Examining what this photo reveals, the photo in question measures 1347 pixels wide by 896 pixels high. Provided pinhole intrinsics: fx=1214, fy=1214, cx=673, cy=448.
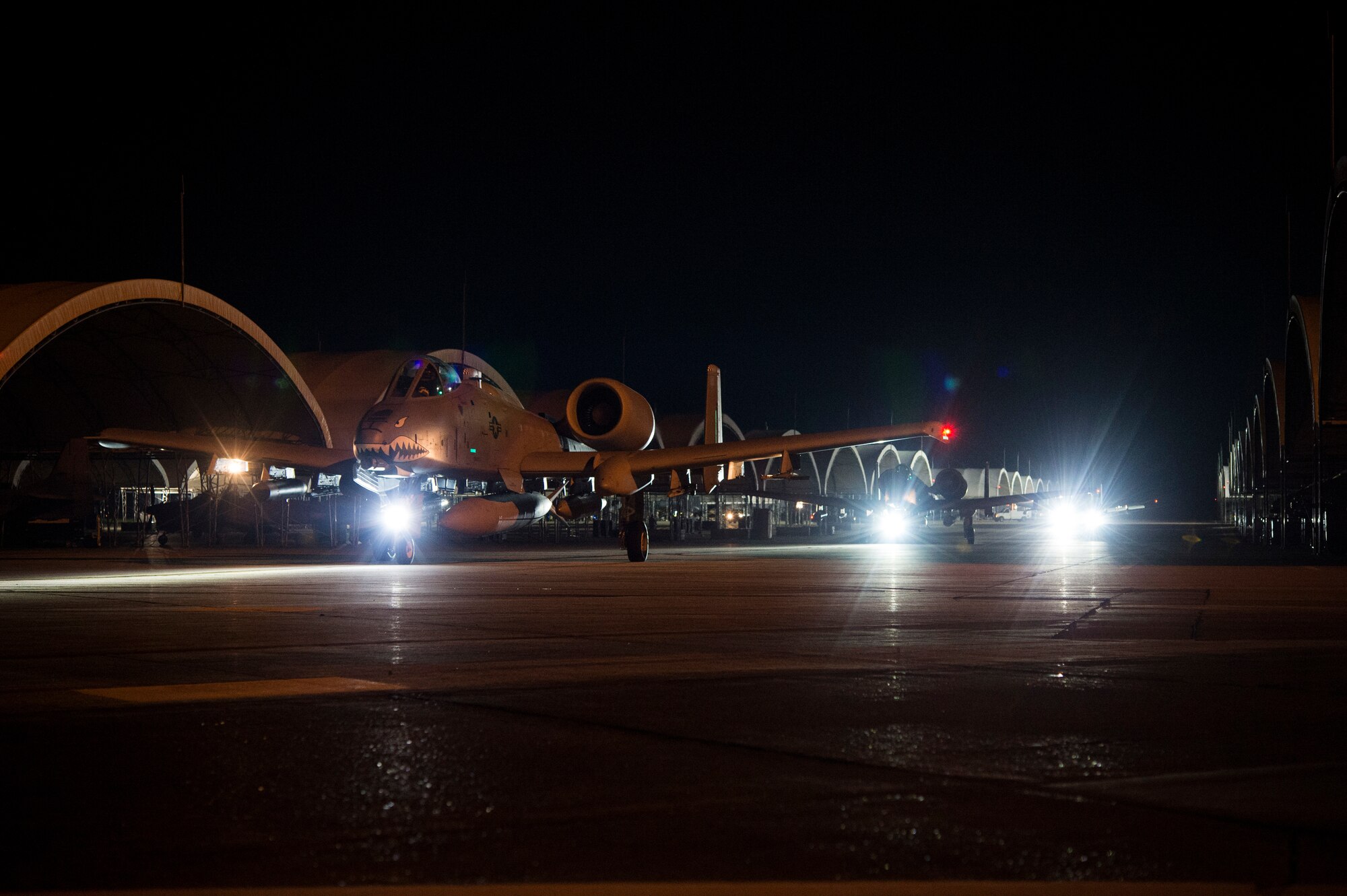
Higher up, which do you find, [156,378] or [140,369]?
[140,369]

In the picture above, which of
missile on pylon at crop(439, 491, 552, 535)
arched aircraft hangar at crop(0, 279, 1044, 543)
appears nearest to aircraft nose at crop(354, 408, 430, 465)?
missile on pylon at crop(439, 491, 552, 535)

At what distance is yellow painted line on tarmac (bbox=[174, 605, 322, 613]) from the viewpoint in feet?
42.8

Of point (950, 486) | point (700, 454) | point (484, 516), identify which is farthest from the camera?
point (950, 486)

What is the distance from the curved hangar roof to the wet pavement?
1000 inches

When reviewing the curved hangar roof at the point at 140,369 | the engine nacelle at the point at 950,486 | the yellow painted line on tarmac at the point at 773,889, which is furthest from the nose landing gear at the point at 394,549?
the engine nacelle at the point at 950,486

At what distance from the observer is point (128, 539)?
49.0m

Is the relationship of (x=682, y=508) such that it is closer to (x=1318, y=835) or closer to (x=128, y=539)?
(x=128, y=539)

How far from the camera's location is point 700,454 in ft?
92.2

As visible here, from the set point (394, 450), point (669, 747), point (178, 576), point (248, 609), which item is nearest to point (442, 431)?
point (394, 450)

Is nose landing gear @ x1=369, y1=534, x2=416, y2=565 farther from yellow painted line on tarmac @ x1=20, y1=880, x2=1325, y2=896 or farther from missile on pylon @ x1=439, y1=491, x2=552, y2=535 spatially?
yellow painted line on tarmac @ x1=20, y1=880, x2=1325, y2=896

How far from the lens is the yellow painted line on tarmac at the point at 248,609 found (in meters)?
13.0

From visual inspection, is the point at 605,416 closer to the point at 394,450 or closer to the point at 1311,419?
the point at 394,450

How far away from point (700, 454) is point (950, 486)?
3056 cm

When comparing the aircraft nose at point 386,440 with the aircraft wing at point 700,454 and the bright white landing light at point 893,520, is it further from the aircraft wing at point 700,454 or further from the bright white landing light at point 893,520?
the bright white landing light at point 893,520
